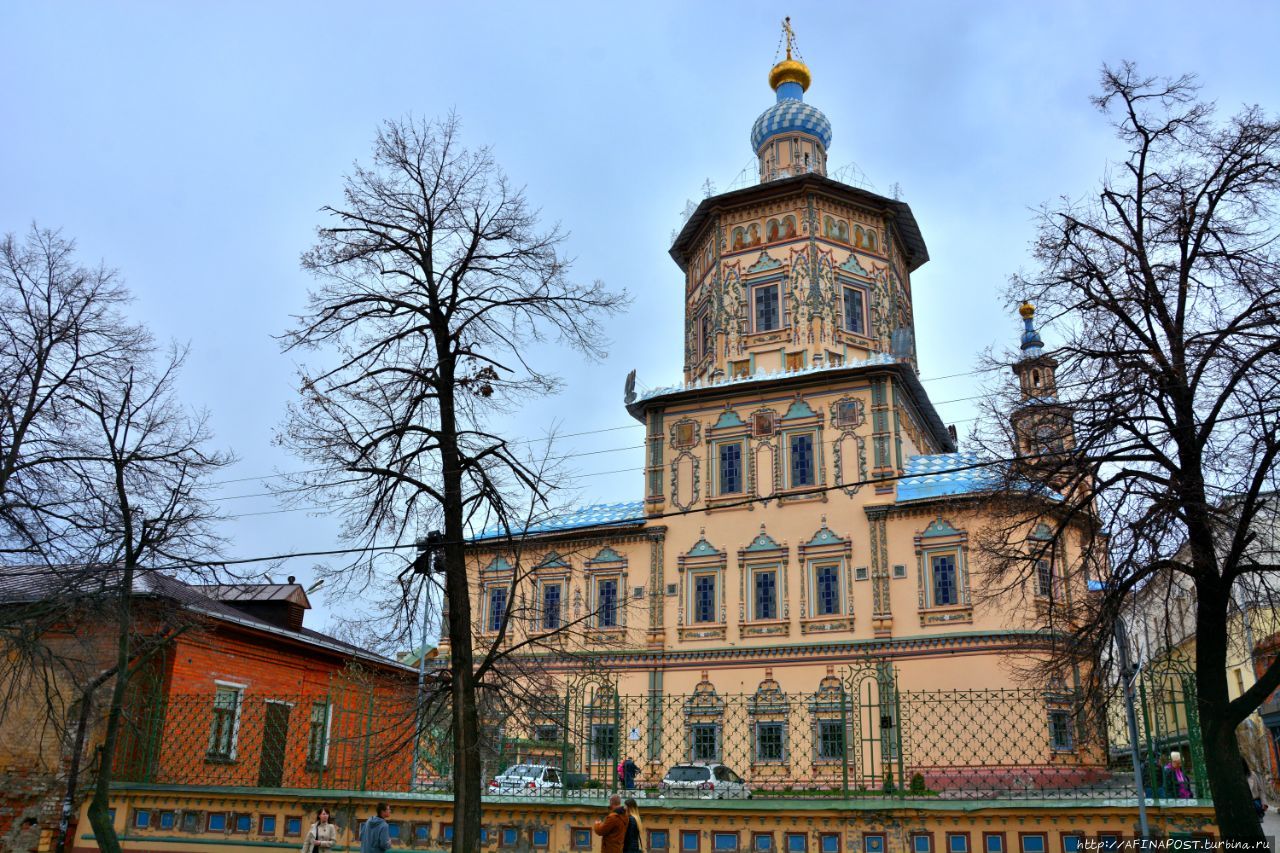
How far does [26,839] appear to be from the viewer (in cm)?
1755


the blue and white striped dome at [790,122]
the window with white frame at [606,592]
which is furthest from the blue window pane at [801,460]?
the blue and white striped dome at [790,122]

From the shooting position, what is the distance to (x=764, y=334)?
34.3 metres

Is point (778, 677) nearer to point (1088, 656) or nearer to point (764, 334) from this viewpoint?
point (764, 334)

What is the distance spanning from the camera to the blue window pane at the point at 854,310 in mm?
34344

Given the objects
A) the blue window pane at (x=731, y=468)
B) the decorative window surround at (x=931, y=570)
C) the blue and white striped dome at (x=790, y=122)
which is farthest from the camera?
the blue and white striped dome at (x=790, y=122)

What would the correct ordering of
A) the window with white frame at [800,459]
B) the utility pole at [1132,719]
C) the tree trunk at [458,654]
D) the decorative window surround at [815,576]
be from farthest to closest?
1. the window with white frame at [800,459]
2. the decorative window surround at [815,576]
3. the tree trunk at [458,654]
4. the utility pole at [1132,719]

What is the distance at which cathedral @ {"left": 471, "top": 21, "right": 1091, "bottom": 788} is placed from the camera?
94.3 ft

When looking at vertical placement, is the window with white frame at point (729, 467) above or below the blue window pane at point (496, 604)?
above

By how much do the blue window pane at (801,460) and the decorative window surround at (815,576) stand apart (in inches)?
55.0

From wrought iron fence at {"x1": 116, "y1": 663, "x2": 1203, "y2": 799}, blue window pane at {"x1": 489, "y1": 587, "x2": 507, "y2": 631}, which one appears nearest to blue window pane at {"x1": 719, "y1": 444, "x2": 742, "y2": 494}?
blue window pane at {"x1": 489, "y1": 587, "x2": 507, "y2": 631}

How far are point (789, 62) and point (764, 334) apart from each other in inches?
472

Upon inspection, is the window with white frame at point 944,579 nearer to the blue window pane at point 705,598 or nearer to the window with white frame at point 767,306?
the blue window pane at point 705,598

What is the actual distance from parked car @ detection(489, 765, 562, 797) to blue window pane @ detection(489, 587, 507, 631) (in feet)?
50.6

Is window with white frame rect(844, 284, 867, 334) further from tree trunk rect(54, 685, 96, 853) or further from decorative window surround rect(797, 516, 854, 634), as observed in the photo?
tree trunk rect(54, 685, 96, 853)
